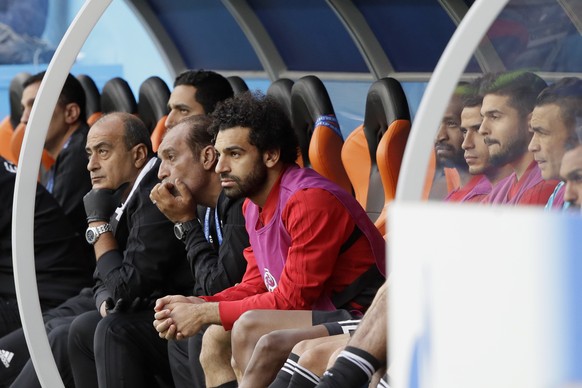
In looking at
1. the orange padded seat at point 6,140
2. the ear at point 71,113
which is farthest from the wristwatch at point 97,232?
the orange padded seat at point 6,140

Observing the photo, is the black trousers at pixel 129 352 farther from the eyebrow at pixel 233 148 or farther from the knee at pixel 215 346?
the eyebrow at pixel 233 148

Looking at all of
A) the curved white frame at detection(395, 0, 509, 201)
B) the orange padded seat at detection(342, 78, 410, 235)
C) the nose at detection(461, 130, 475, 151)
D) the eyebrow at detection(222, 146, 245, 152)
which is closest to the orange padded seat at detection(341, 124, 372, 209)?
the orange padded seat at detection(342, 78, 410, 235)

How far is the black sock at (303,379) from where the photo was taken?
163 inches

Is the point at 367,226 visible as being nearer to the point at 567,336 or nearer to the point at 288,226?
the point at 288,226

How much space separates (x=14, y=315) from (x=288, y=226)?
6.20 feet

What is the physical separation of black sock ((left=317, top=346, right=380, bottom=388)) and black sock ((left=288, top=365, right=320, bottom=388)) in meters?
0.19

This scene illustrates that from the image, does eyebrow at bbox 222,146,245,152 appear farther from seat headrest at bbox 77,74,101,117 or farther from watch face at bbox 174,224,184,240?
seat headrest at bbox 77,74,101,117

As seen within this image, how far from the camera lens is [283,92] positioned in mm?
6207

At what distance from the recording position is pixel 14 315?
612 cm

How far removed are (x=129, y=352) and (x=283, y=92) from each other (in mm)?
1538

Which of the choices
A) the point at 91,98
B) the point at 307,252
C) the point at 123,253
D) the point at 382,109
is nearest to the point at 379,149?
the point at 382,109

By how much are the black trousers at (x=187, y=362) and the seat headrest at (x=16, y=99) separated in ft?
12.0

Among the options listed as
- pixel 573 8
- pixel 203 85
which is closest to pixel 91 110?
pixel 203 85

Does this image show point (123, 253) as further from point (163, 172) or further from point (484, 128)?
point (484, 128)
